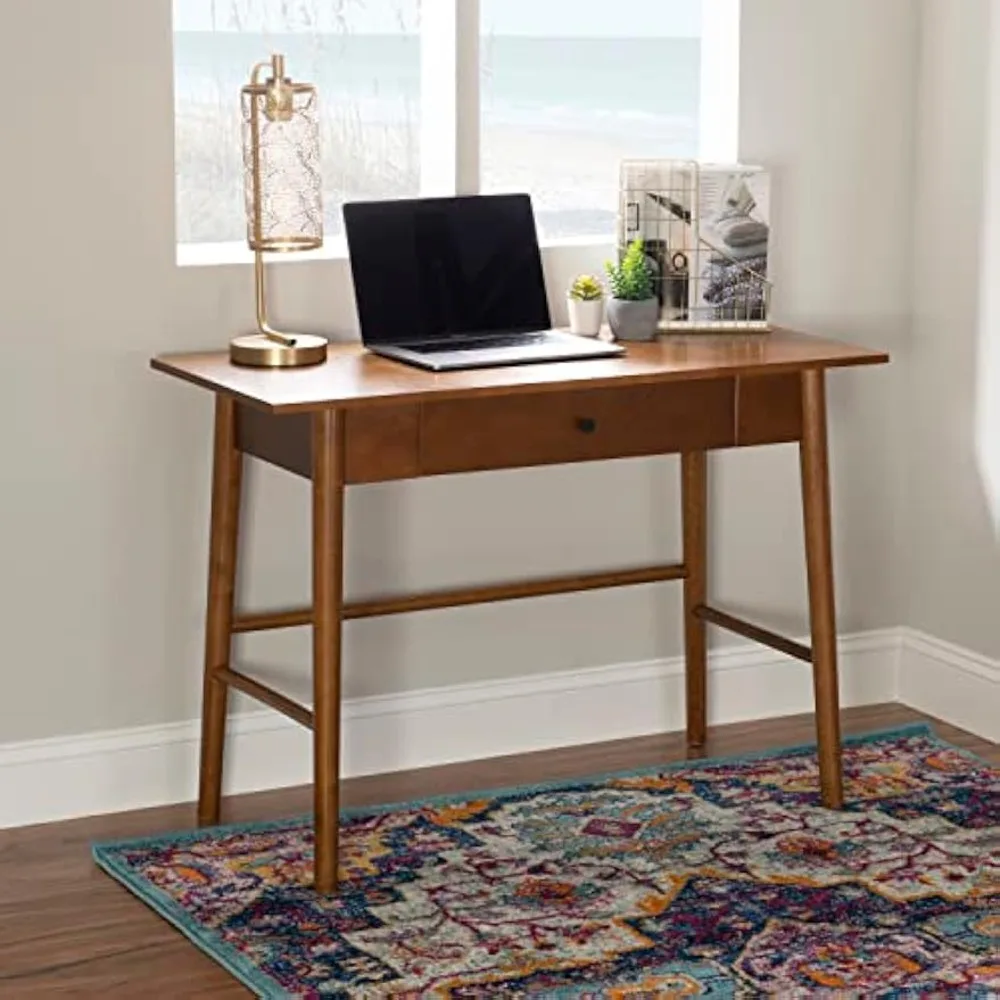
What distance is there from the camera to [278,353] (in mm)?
3391

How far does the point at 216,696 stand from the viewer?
3.60 meters

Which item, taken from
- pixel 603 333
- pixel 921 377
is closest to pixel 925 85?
pixel 921 377

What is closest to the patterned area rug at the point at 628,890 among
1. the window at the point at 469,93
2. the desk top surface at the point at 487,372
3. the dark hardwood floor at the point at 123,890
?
the dark hardwood floor at the point at 123,890

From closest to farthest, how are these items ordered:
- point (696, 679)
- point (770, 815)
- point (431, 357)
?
1. point (431, 357)
2. point (770, 815)
3. point (696, 679)

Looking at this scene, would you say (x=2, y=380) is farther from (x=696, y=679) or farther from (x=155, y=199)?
(x=696, y=679)

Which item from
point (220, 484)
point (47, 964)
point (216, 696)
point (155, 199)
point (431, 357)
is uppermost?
point (155, 199)

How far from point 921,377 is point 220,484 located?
144cm

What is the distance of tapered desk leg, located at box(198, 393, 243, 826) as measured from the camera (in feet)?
11.5

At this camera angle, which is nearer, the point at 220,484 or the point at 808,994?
the point at 808,994

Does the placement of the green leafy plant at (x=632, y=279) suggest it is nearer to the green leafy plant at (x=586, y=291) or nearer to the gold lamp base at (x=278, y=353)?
the green leafy plant at (x=586, y=291)

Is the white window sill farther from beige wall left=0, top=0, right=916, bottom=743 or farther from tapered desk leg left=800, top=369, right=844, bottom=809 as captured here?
tapered desk leg left=800, top=369, right=844, bottom=809

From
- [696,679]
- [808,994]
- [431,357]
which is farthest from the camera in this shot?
[696,679]

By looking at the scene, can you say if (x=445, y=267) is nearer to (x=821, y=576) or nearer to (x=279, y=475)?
(x=279, y=475)

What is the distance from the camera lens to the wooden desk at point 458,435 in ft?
10.5
